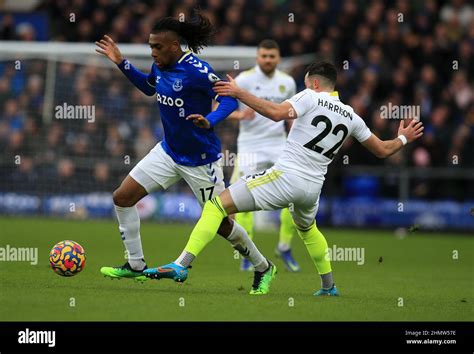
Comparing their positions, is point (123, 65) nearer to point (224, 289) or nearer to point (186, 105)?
point (186, 105)

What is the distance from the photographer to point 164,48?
32.6 ft

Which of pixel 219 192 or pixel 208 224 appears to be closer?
pixel 208 224

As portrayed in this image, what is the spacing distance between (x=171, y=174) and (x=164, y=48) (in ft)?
4.20

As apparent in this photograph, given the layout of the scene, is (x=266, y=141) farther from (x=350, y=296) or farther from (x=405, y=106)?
(x=405, y=106)

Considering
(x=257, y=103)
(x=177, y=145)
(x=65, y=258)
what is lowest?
(x=65, y=258)

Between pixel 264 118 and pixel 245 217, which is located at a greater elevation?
pixel 264 118

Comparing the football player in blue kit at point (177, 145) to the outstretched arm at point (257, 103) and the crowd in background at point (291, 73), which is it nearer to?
the outstretched arm at point (257, 103)

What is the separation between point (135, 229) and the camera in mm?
10242

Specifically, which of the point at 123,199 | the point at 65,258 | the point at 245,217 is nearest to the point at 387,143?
the point at 123,199

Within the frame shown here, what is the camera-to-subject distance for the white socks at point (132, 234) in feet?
→ 33.5

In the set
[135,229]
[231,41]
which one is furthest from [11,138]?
[135,229]

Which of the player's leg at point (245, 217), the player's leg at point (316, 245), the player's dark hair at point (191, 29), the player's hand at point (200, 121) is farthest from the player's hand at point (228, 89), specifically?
the player's leg at point (245, 217)

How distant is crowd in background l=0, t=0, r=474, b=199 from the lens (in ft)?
68.7

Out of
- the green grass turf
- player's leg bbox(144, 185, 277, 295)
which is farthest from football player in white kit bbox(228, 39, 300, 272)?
player's leg bbox(144, 185, 277, 295)
